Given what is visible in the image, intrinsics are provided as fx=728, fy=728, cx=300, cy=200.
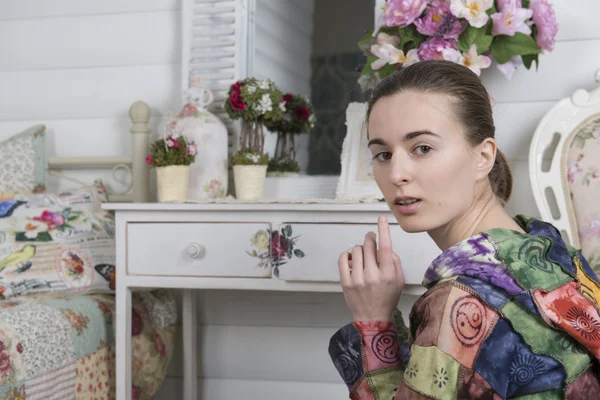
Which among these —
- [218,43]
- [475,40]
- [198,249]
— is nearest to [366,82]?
[475,40]

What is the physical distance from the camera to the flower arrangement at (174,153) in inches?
74.6

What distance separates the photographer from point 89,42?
7.87ft

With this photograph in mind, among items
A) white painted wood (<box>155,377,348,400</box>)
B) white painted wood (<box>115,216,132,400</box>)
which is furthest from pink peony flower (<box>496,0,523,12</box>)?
white painted wood (<box>155,377,348,400</box>)

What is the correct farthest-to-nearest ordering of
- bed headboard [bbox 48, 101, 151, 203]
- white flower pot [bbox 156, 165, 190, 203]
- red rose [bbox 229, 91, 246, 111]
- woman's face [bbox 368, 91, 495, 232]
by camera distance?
bed headboard [bbox 48, 101, 151, 203]
red rose [bbox 229, 91, 246, 111]
white flower pot [bbox 156, 165, 190, 203]
woman's face [bbox 368, 91, 495, 232]

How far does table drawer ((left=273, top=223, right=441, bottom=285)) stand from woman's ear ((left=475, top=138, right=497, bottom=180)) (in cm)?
66

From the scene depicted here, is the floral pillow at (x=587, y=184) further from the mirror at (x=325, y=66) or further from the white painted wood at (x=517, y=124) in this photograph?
the mirror at (x=325, y=66)

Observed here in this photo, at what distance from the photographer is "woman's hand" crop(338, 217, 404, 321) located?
98 cm

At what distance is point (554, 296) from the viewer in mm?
829

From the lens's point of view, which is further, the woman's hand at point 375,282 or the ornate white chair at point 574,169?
the ornate white chair at point 574,169

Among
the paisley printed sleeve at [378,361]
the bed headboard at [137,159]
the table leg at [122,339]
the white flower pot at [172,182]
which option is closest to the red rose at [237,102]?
the white flower pot at [172,182]

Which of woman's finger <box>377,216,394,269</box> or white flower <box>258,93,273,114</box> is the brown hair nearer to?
woman's finger <box>377,216,394,269</box>

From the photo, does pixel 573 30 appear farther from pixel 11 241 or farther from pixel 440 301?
pixel 11 241

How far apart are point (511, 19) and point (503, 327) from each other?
1.16 m

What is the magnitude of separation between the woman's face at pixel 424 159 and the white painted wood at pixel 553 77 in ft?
3.73
